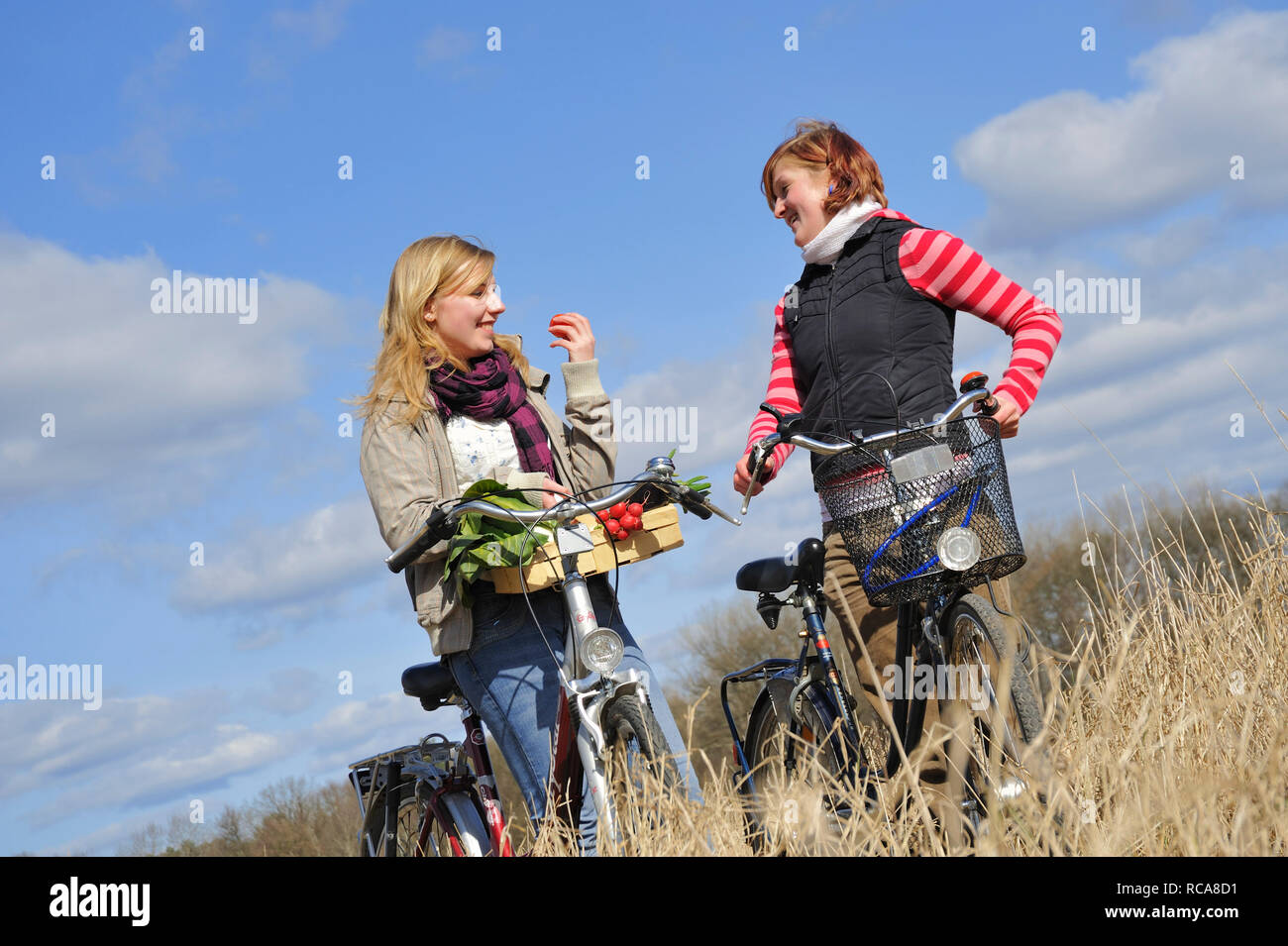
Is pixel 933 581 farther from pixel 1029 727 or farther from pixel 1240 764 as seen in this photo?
pixel 1240 764

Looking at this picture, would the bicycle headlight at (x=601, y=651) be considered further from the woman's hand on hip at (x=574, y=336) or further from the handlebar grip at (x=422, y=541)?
the woman's hand on hip at (x=574, y=336)

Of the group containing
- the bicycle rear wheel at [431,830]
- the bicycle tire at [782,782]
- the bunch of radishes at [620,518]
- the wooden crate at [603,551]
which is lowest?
the bicycle rear wheel at [431,830]

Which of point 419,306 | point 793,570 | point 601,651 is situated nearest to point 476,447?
point 419,306

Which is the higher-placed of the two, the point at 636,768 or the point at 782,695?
the point at 782,695

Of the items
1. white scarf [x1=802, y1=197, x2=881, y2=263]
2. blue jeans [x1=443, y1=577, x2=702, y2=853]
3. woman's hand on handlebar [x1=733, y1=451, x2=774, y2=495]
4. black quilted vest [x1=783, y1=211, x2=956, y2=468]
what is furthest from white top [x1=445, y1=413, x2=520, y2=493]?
white scarf [x1=802, y1=197, x2=881, y2=263]

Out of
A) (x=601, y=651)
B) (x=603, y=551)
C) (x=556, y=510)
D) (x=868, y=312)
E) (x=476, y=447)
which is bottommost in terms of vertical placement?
(x=601, y=651)

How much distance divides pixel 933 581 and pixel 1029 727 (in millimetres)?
492

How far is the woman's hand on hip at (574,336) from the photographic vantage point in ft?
13.1

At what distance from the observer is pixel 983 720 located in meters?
3.19

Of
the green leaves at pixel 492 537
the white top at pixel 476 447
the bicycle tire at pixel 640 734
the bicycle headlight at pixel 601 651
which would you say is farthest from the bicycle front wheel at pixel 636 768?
the white top at pixel 476 447

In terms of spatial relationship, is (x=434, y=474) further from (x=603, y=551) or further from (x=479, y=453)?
(x=603, y=551)

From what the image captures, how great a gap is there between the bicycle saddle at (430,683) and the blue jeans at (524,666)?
440 millimetres

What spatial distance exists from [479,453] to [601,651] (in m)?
0.85
